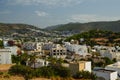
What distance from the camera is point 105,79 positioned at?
987 inches

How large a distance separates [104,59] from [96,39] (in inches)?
909

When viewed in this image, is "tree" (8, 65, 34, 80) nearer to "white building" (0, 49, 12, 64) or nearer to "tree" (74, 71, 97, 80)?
"tree" (74, 71, 97, 80)

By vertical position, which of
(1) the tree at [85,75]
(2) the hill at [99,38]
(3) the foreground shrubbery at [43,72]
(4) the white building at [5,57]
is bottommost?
(1) the tree at [85,75]

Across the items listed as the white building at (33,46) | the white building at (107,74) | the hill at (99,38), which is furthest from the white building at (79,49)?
the white building at (107,74)

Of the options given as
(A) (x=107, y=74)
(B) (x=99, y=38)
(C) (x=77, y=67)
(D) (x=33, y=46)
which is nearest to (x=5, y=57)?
(C) (x=77, y=67)

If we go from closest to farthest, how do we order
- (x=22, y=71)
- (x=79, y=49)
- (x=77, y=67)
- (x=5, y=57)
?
(x=22, y=71)
(x=77, y=67)
(x=5, y=57)
(x=79, y=49)

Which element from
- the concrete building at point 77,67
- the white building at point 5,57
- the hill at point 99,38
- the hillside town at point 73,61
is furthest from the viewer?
the hill at point 99,38

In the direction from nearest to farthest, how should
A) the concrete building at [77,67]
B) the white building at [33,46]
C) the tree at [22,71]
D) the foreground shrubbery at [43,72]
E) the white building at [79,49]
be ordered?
the tree at [22,71] < the foreground shrubbery at [43,72] < the concrete building at [77,67] < the white building at [79,49] < the white building at [33,46]

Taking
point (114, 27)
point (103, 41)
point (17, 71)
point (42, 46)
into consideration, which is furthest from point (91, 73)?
point (114, 27)

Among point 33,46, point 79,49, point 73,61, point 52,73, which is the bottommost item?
point 52,73

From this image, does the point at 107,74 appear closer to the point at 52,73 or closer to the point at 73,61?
the point at 52,73

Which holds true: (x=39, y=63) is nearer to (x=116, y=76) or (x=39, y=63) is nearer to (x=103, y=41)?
(x=116, y=76)

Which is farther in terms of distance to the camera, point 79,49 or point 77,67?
point 79,49

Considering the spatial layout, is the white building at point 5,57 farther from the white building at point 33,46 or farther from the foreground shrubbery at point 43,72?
the white building at point 33,46
